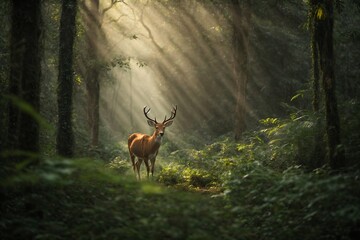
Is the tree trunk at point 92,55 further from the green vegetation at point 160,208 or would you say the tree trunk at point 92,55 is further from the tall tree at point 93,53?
the green vegetation at point 160,208

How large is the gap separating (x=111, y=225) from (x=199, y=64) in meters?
26.8

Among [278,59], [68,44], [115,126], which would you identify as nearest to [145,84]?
[115,126]

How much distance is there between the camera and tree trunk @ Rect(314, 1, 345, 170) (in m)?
8.53

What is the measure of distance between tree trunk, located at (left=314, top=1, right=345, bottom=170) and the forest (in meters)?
0.03

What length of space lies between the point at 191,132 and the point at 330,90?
80.7 feet

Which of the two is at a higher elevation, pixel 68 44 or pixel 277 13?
pixel 277 13

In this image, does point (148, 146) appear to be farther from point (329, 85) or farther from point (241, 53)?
point (329, 85)

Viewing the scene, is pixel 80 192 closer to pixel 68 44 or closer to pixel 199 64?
pixel 68 44

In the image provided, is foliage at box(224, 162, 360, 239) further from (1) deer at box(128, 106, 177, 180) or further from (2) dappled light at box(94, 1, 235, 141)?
(2) dappled light at box(94, 1, 235, 141)

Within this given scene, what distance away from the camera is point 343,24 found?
2545 centimetres

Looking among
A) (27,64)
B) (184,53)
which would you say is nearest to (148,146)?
(27,64)

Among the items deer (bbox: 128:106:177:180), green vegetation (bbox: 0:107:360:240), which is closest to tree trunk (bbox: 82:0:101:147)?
deer (bbox: 128:106:177:180)

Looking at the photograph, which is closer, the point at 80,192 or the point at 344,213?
the point at 344,213

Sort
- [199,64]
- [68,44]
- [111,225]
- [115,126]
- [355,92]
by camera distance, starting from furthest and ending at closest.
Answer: [115,126] < [199,64] < [355,92] < [68,44] < [111,225]
